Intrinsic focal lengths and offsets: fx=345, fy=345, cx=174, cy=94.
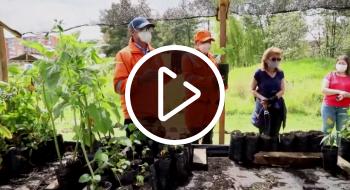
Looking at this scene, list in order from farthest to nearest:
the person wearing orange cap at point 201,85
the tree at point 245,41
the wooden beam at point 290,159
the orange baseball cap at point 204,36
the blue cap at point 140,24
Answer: the tree at point 245,41 → the orange baseball cap at point 204,36 → the person wearing orange cap at point 201,85 → the blue cap at point 140,24 → the wooden beam at point 290,159

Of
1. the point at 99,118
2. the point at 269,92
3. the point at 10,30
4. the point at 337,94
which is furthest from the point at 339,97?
the point at 10,30

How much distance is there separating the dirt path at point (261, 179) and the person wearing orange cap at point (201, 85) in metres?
0.82

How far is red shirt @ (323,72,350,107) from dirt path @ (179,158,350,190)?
163cm

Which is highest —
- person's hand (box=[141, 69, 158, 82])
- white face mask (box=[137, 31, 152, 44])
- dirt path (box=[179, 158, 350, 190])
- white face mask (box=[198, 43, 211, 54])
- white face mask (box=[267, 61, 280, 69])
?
white face mask (box=[137, 31, 152, 44])

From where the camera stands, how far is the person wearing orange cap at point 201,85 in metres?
3.18

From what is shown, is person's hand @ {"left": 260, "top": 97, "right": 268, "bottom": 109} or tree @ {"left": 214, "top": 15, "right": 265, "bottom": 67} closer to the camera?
person's hand @ {"left": 260, "top": 97, "right": 268, "bottom": 109}

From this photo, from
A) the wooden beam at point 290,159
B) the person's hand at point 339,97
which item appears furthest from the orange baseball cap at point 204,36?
the person's hand at point 339,97

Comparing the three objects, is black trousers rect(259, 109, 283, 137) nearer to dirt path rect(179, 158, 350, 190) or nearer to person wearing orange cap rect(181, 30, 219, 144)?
person wearing orange cap rect(181, 30, 219, 144)

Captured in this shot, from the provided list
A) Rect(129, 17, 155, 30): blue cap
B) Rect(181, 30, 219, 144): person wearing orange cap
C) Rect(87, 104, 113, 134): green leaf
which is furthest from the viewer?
Rect(181, 30, 219, 144): person wearing orange cap

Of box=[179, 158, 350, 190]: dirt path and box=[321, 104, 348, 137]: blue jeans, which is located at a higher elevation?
box=[321, 104, 348, 137]: blue jeans

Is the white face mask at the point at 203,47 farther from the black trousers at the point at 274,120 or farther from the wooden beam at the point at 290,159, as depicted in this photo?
the wooden beam at the point at 290,159

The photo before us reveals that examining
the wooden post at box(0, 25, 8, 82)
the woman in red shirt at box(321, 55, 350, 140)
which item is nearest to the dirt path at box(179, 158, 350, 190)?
the woman in red shirt at box(321, 55, 350, 140)

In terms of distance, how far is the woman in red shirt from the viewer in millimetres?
3688

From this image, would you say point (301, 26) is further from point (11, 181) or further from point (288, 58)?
point (11, 181)
